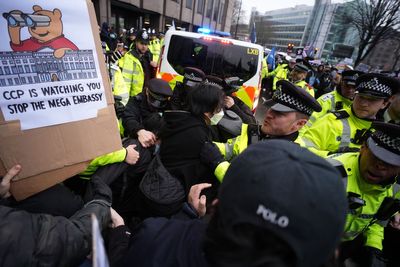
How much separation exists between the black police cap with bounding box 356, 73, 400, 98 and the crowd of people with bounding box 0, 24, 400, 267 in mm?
10

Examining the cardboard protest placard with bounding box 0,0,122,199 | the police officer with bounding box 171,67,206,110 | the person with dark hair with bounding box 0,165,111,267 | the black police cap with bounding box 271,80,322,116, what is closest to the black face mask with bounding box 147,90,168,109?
the police officer with bounding box 171,67,206,110

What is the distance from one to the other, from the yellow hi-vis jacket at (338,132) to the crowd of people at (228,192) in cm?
1

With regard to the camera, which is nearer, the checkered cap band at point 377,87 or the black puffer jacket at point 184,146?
the black puffer jacket at point 184,146

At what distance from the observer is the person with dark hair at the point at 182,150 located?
6.33ft

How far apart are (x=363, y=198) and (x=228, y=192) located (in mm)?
1636

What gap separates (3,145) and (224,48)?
3747 mm

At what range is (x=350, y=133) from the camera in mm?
2664

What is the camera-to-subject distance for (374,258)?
1789mm

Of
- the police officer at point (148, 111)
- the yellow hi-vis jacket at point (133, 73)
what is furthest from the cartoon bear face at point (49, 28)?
the yellow hi-vis jacket at point (133, 73)

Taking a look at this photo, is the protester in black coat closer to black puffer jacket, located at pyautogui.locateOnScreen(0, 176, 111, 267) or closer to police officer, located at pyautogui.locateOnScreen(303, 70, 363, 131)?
black puffer jacket, located at pyautogui.locateOnScreen(0, 176, 111, 267)

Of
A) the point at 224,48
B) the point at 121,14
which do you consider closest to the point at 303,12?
the point at 121,14

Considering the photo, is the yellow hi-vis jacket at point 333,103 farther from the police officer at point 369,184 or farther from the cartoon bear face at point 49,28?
the cartoon bear face at point 49,28

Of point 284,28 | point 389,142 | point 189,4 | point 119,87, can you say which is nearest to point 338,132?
point 389,142

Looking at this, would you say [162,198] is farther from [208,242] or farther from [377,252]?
[377,252]
